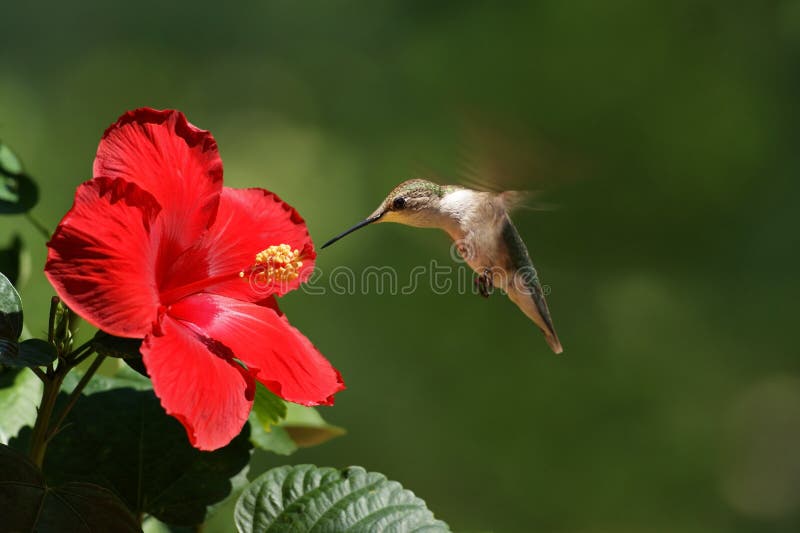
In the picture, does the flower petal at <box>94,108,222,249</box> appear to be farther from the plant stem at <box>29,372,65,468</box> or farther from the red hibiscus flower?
the plant stem at <box>29,372,65,468</box>

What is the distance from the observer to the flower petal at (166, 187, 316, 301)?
2.74ft

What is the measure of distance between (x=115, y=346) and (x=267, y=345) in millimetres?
149

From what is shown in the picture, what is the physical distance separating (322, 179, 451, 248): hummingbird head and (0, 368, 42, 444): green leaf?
42cm

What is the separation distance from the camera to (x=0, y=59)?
3.05 metres

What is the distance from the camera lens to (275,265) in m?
0.86

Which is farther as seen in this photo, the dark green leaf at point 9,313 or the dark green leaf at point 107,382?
the dark green leaf at point 107,382

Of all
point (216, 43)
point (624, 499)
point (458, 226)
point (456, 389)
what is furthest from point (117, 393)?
point (624, 499)

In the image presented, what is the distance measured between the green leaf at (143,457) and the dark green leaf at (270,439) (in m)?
0.07

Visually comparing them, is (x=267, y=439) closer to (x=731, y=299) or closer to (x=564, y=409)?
(x=564, y=409)

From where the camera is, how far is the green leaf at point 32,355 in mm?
640

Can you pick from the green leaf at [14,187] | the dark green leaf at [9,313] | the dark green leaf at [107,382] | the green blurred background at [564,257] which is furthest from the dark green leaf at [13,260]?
the green blurred background at [564,257]

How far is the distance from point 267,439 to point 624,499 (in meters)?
2.96

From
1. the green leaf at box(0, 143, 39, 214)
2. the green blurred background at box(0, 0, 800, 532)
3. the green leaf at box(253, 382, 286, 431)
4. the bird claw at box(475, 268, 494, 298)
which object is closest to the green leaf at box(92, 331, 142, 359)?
the green leaf at box(253, 382, 286, 431)

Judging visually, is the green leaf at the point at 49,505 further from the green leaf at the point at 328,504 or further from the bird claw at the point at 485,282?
the bird claw at the point at 485,282
